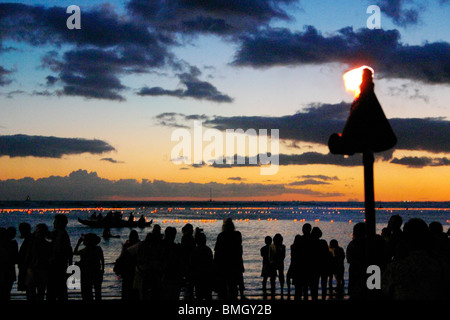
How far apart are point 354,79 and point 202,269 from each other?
498 cm

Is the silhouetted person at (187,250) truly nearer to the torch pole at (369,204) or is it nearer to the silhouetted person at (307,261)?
A: the silhouetted person at (307,261)

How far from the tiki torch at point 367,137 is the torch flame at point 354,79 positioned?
0.52 feet

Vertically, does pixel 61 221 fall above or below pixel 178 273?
above

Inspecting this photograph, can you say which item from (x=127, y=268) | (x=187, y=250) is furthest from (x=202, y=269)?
(x=127, y=268)

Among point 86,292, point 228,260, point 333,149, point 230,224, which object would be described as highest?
point 333,149

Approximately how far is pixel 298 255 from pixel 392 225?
2.44m

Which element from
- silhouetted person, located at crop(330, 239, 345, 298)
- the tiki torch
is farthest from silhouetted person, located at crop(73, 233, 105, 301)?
the tiki torch

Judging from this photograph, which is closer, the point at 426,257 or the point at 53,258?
the point at 426,257

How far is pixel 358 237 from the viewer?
8.50 meters

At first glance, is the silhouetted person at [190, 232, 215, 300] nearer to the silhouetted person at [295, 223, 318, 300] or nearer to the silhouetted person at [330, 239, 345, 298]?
the silhouetted person at [295, 223, 318, 300]

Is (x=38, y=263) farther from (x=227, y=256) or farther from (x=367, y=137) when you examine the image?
(x=367, y=137)
